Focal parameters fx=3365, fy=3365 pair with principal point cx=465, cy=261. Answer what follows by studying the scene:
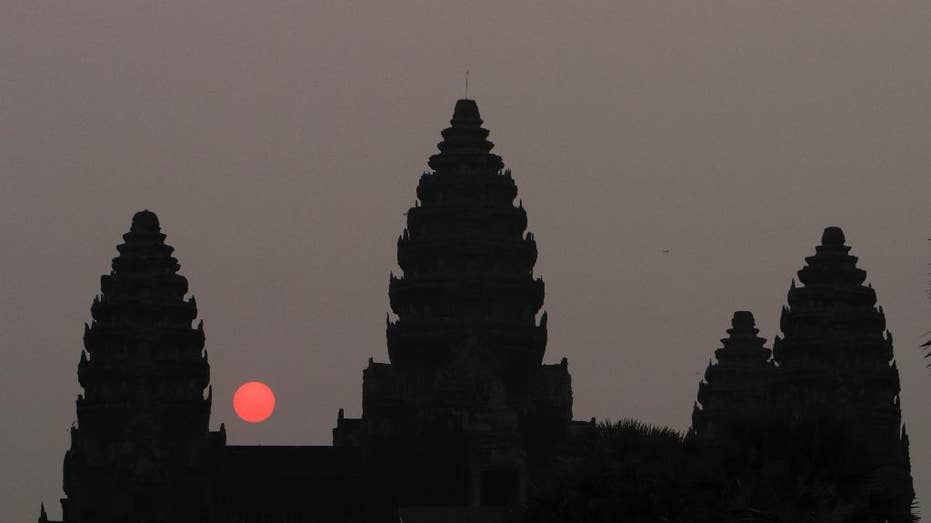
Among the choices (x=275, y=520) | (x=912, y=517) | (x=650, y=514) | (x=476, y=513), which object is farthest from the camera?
(x=275, y=520)

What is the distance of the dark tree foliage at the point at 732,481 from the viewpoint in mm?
82500

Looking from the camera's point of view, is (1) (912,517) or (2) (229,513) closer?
(1) (912,517)

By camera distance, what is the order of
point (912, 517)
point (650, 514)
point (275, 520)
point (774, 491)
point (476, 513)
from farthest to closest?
point (275, 520) → point (476, 513) → point (650, 514) → point (774, 491) → point (912, 517)

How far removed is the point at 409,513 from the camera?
174125 millimetres

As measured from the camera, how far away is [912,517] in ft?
249

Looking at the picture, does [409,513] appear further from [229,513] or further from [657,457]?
[657,457]

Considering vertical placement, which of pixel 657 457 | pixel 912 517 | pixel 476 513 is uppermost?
pixel 476 513

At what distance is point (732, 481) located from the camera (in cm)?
8612

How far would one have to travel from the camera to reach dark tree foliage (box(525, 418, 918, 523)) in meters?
82.5

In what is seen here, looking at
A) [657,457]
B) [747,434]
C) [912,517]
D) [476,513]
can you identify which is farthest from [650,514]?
[476,513]

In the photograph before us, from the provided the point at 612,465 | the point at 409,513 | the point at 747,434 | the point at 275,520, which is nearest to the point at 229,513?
the point at 275,520

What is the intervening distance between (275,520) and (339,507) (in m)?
4.27

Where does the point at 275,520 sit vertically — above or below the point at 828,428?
above

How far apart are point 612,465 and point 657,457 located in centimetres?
184
